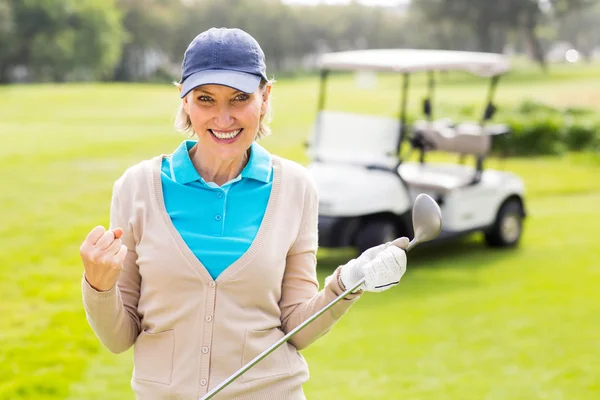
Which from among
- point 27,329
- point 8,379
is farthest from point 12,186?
point 8,379

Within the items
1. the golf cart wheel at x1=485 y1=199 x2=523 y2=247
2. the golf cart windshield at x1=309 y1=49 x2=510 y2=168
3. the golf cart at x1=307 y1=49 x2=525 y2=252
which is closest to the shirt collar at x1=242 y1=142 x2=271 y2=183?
the golf cart at x1=307 y1=49 x2=525 y2=252

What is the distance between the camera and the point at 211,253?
2020mm

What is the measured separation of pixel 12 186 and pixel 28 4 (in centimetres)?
4531

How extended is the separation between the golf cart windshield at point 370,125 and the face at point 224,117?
571 cm

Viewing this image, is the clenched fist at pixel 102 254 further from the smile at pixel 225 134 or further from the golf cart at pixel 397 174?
the golf cart at pixel 397 174

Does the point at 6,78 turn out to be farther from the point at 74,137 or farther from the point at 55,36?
the point at 74,137

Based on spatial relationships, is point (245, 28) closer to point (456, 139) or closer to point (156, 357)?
point (456, 139)

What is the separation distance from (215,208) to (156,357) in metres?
0.35

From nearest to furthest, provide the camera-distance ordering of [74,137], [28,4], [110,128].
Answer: [74,137], [110,128], [28,4]

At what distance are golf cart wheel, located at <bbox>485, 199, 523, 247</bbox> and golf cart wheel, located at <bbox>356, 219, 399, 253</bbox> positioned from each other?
4.94ft

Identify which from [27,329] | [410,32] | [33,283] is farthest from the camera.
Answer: [410,32]

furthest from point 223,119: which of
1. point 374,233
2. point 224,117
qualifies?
point 374,233

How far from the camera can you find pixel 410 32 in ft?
251

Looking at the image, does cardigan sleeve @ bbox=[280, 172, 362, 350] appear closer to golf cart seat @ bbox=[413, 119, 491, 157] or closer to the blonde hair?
the blonde hair
